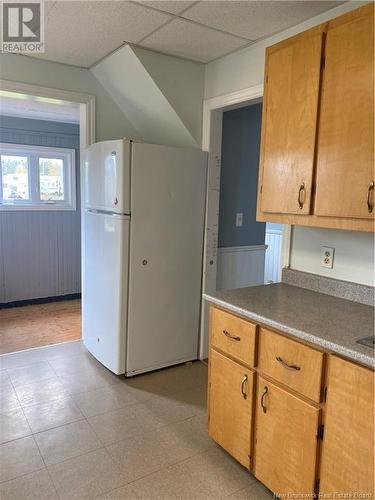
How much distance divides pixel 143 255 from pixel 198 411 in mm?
1089

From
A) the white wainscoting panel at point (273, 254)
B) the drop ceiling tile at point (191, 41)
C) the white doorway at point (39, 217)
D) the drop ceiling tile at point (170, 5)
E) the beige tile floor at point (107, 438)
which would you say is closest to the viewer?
the beige tile floor at point (107, 438)

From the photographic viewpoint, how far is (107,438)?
212 cm

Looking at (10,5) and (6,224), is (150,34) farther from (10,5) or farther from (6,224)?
(6,224)

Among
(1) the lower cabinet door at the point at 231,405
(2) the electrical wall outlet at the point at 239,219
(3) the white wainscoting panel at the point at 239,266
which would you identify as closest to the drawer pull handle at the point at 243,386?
(1) the lower cabinet door at the point at 231,405

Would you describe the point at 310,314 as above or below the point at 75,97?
below

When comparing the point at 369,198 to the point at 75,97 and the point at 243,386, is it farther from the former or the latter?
the point at 75,97

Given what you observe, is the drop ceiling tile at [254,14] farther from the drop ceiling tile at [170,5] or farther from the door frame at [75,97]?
the door frame at [75,97]

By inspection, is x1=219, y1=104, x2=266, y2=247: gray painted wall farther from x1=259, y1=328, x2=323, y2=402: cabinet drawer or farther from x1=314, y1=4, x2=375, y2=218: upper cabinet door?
x1=259, y1=328, x2=323, y2=402: cabinet drawer

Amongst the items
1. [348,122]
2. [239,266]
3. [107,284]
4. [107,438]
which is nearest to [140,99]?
[107,284]

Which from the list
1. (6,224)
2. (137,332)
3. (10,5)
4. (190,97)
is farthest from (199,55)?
(6,224)

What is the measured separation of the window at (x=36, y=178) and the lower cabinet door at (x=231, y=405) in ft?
11.7

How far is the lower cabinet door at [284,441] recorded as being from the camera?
4.87 feet

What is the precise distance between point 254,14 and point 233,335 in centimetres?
167

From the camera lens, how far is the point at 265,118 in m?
1.98
